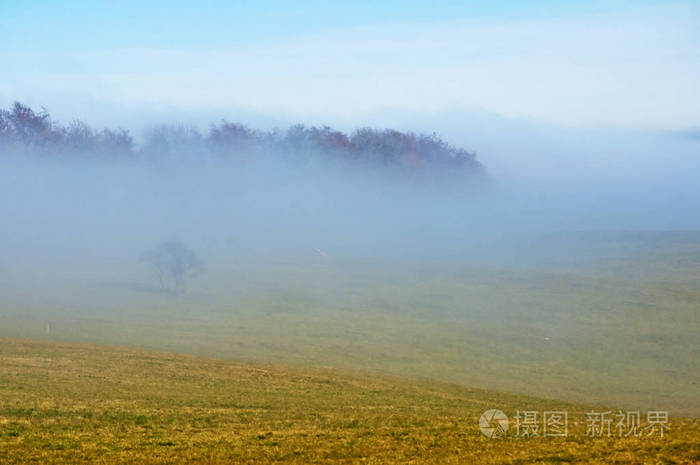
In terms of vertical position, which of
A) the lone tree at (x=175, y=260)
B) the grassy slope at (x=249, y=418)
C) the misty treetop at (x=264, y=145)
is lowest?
the grassy slope at (x=249, y=418)

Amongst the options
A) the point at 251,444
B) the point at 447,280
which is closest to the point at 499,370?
the point at 251,444

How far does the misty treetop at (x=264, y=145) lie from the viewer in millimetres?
143750

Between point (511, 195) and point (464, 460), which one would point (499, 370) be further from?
point (511, 195)

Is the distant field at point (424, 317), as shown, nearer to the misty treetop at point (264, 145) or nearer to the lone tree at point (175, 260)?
the lone tree at point (175, 260)

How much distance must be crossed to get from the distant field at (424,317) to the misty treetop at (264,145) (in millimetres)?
59706

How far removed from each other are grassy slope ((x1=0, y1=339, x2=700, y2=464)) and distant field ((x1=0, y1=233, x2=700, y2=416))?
8.74 m

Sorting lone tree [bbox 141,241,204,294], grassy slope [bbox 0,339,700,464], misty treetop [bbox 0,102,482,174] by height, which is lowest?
grassy slope [bbox 0,339,700,464]

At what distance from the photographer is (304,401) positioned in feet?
96.0

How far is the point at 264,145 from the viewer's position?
171125 mm
